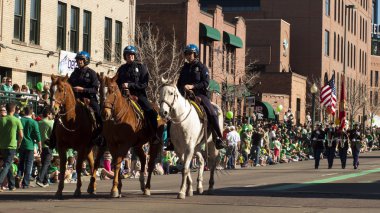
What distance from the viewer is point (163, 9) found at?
180 ft

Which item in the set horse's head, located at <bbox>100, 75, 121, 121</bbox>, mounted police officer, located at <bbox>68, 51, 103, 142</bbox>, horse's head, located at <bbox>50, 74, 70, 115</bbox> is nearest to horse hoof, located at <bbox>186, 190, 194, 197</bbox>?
mounted police officer, located at <bbox>68, 51, 103, 142</bbox>

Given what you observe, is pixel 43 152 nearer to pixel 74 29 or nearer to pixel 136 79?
pixel 136 79

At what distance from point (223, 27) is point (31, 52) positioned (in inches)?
1091

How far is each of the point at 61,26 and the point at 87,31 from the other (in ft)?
8.84

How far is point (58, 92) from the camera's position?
15.5m

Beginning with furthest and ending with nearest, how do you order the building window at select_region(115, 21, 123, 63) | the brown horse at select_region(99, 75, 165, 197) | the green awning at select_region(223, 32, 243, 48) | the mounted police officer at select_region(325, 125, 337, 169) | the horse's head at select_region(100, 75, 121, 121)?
the green awning at select_region(223, 32, 243, 48) → the building window at select_region(115, 21, 123, 63) → the mounted police officer at select_region(325, 125, 337, 169) → the brown horse at select_region(99, 75, 165, 197) → the horse's head at select_region(100, 75, 121, 121)

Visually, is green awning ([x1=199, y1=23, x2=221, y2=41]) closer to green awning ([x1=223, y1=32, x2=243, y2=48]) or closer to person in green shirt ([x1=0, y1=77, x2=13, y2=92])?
green awning ([x1=223, y1=32, x2=243, y2=48])

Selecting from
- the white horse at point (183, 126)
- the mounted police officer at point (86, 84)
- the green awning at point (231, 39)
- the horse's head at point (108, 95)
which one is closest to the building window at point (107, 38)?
the green awning at point (231, 39)

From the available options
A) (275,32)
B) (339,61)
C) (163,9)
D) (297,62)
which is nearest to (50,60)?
(163,9)

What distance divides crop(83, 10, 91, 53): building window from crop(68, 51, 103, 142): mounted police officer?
23290 millimetres

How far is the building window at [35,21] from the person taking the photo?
34906 millimetres

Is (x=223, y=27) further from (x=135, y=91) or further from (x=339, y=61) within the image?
(x=135, y=91)

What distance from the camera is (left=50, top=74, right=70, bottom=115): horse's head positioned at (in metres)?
15.4

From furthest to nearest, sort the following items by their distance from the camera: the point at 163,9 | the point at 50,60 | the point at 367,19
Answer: the point at 367,19
the point at 163,9
the point at 50,60
